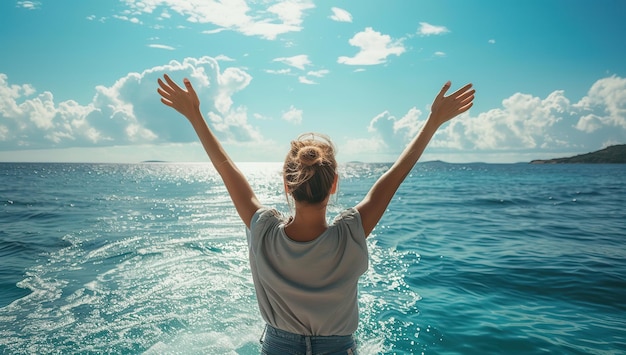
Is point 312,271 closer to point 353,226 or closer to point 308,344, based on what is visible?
point 353,226

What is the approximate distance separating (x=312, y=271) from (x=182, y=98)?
1.39 meters

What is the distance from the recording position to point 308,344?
6.72 feet

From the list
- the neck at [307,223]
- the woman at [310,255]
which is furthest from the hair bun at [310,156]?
the neck at [307,223]

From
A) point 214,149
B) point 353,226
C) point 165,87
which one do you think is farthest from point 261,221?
point 165,87

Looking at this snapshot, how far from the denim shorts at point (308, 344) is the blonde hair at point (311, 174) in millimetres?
735

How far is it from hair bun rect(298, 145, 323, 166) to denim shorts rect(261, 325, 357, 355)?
92cm

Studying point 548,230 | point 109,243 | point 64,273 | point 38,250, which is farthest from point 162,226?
point 548,230

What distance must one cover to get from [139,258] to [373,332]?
7.34 meters

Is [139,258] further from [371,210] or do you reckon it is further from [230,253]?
[371,210]

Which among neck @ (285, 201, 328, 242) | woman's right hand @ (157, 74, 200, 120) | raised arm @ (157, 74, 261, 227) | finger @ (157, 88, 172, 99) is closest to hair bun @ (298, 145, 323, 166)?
neck @ (285, 201, 328, 242)

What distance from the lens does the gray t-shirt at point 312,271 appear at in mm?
1945

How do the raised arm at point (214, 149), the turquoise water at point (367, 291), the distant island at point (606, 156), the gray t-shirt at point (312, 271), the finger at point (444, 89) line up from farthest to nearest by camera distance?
the distant island at point (606, 156) → the turquoise water at point (367, 291) → the finger at point (444, 89) → the raised arm at point (214, 149) → the gray t-shirt at point (312, 271)

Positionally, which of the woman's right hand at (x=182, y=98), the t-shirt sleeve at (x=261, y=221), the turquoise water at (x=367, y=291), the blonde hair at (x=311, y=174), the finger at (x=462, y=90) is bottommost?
the turquoise water at (x=367, y=291)

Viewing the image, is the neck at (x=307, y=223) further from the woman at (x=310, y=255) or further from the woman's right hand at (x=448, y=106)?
the woman's right hand at (x=448, y=106)
